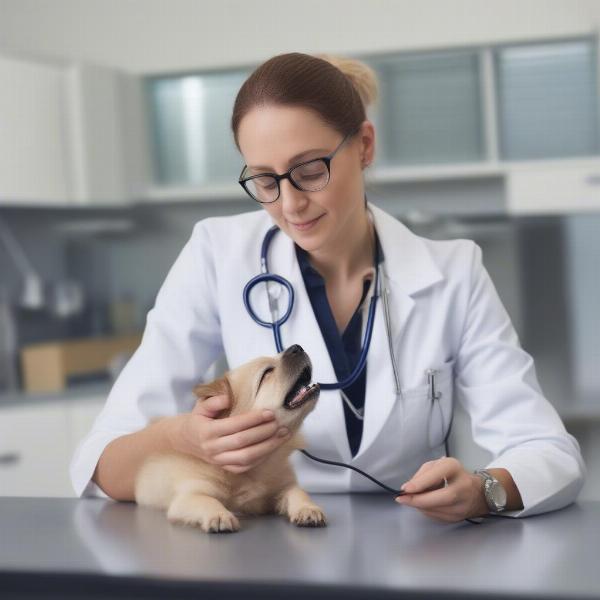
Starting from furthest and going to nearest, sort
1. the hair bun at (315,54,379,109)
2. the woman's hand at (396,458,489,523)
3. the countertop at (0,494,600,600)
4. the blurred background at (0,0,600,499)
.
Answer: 1. the blurred background at (0,0,600,499)
2. the hair bun at (315,54,379,109)
3. the woman's hand at (396,458,489,523)
4. the countertop at (0,494,600,600)

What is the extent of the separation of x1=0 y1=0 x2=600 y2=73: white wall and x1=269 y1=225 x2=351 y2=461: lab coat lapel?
7.84 ft

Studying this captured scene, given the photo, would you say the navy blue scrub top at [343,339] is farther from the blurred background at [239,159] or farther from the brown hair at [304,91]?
the blurred background at [239,159]

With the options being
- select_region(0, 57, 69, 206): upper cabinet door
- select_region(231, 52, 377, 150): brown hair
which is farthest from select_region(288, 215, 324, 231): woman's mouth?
select_region(0, 57, 69, 206): upper cabinet door

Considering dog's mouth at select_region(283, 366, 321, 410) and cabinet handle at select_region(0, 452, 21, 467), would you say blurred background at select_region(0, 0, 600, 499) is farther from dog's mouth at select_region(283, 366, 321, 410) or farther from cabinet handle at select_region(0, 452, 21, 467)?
dog's mouth at select_region(283, 366, 321, 410)

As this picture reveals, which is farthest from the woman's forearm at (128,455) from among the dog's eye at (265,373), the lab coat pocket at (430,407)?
the lab coat pocket at (430,407)

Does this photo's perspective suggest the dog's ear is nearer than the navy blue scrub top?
Yes

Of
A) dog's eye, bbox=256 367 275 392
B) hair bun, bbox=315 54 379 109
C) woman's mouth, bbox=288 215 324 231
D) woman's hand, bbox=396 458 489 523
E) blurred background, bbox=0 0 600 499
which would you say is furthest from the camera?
blurred background, bbox=0 0 600 499

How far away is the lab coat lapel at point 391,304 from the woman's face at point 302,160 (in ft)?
0.58

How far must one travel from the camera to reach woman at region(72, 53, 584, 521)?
1.22 meters

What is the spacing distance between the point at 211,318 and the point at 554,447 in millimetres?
539

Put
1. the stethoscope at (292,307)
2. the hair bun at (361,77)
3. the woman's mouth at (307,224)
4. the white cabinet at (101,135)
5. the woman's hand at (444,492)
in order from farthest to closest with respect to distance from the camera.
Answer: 1. the white cabinet at (101,135)
2. the hair bun at (361,77)
3. the stethoscope at (292,307)
4. the woman's mouth at (307,224)
5. the woman's hand at (444,492)

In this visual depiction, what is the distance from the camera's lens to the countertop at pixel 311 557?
0.83 metres

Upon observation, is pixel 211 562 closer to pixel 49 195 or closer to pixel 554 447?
pixel 554 447

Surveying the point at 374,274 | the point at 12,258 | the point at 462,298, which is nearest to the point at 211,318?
the point at 374,274
